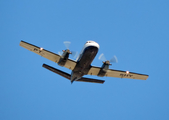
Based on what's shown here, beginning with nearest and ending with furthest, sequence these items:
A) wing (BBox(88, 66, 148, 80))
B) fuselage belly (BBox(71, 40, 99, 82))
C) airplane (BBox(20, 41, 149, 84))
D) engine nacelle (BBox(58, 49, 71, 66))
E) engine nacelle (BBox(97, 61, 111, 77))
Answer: fuselage belly (BBox(71, 40, 99, 82)), airplane (BBox(20, 41, 149, 84)), engine nacelle (BBox(58, 49, 71, 66)), engine nacelle (BBox(97, 61, 111, 77)), wing (BBox(88, 66, 148, 80))

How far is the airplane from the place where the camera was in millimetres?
18422

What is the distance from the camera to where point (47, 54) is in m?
19.7

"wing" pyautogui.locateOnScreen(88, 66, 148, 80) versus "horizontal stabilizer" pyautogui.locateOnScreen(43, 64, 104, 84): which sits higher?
"wing" pyautogui.locateOnScreen(88, 66, 148, 80)

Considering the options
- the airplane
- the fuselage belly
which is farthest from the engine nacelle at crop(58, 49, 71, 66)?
the fuselage belly

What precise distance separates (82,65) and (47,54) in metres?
3.86

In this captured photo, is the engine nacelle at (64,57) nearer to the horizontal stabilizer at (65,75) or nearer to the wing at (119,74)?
the horizontal stabilizer at (65,75)

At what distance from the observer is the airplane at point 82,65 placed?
18422 millimetres

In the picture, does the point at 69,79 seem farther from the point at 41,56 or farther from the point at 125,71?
the point at 125,71

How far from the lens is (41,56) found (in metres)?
19.9

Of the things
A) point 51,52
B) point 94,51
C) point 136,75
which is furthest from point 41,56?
point 136,75

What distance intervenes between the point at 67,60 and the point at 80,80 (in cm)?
335

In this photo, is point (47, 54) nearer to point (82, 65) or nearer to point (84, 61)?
point (82, 65)

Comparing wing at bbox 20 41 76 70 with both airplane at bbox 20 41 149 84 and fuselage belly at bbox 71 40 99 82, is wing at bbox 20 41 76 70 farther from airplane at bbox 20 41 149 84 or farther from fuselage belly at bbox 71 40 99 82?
fuselage belly at bbox 71 40 99 82

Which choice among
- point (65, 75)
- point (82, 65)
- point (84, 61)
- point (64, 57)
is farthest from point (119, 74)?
point (64, 57)
